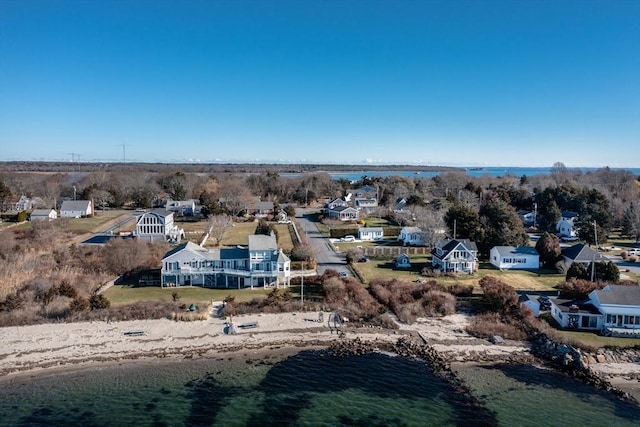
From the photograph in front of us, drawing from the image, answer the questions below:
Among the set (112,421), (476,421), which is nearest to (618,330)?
(476,421)

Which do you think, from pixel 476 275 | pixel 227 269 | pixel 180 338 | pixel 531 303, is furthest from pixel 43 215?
pixel 531 303

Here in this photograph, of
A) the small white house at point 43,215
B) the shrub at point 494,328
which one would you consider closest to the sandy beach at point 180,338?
the shrub at point 494,328

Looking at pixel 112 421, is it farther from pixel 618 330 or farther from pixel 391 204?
pixel 391 204

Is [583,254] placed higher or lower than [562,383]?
higher

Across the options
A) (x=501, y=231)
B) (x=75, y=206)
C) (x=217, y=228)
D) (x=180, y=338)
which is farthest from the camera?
(x=75, y=206)

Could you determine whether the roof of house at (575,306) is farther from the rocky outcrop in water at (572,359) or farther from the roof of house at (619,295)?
the rocky outcrop in water at (572,359)

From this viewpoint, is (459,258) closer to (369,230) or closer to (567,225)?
(369,230)
